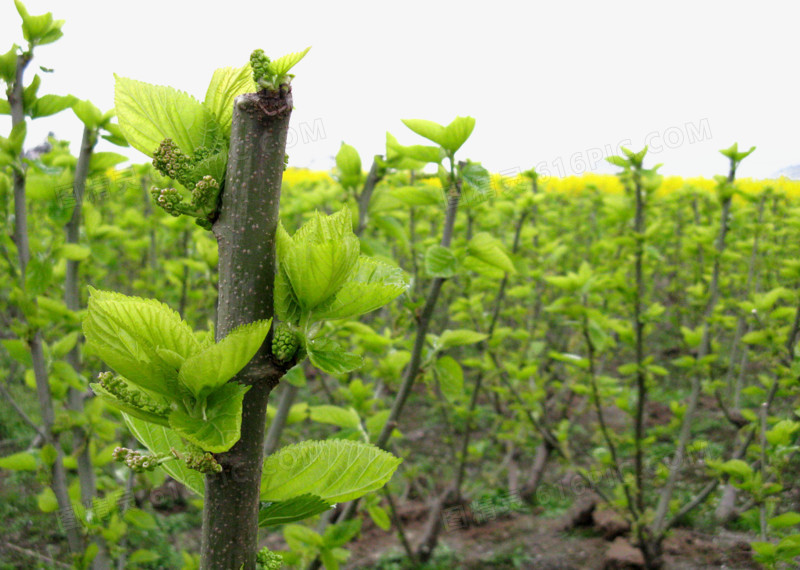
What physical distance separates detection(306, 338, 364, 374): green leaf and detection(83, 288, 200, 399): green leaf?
0.44ft

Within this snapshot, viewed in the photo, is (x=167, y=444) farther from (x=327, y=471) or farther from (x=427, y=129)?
(x=427, y=129)

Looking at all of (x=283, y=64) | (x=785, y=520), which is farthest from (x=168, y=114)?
(x=785, y=520)

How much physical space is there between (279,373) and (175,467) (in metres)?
0.22

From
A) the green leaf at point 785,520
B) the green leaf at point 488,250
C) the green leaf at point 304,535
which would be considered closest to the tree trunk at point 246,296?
the green leaf at point 488,250

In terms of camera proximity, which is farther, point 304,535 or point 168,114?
point 304,535

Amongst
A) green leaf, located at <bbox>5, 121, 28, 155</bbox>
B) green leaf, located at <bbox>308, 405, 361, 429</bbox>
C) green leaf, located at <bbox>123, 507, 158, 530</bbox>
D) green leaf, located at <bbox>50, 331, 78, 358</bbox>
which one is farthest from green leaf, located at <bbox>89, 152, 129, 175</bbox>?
green leaf, located at <bbox>123, 507, 158, 530</bbox>

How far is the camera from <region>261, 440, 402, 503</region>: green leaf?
0.77 m

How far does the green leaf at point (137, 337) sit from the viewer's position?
0.64 metres

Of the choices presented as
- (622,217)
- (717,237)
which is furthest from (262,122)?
(717,237)

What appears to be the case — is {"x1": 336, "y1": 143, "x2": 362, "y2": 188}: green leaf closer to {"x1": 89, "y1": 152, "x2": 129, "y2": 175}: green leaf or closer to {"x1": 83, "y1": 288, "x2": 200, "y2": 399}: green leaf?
{"x1": 89, "y1": 152, "x2": 129, "y2": 175}: green leaf

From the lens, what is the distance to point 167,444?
0.82 meters

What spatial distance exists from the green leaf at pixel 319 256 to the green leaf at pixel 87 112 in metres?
1.57

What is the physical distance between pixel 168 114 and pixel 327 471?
0.49m

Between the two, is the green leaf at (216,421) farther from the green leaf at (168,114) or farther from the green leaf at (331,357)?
the green leaf at (168,114)
